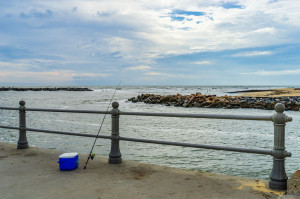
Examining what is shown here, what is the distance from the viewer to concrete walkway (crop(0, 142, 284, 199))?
3.80 metres

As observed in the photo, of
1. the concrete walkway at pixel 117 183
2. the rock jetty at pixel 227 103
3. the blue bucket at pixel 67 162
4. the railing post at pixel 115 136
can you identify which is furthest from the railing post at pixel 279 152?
the rock jetty at pixel 227 103

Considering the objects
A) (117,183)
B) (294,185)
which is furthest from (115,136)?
(294,185)

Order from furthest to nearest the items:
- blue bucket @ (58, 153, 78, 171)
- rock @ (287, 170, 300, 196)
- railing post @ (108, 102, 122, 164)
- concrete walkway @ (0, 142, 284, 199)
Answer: railing post @ (108, 102, 122, 164)
blue bucket @ (58, 153, 78, 171)
concrete walkway @ (0, 142, 284, 199)
rock @ (287, 170, 300, 196)

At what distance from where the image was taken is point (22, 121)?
6832 mm

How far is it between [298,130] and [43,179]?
1317 cm

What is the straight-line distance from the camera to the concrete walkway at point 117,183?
149 inches

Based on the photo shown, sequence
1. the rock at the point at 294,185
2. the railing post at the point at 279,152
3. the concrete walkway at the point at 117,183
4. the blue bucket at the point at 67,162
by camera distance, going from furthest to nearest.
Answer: the blue bucket at the point at 67,162 < the railing post at the point at 279,152 < the concrete walkway at the point at 117,183 < the rock at the point at 294,185

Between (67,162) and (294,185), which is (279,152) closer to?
(294,185)

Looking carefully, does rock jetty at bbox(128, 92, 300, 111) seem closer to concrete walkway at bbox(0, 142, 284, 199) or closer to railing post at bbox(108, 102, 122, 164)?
concrete walkway at bbox(0, 142, 284, 199)

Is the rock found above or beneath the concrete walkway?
above

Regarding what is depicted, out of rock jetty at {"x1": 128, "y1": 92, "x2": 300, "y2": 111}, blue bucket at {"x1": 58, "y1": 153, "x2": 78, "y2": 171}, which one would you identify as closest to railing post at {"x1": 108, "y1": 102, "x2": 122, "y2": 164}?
blue bucket at {"x1": 58, "y1": 153, "x2": 78, "y2": 171}

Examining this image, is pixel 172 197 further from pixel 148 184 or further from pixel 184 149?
pixel 184 149

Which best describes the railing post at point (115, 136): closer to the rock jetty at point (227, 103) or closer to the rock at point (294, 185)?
the rock at point (294, 185)

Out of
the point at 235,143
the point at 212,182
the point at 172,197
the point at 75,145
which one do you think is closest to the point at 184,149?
the point at 235,143
